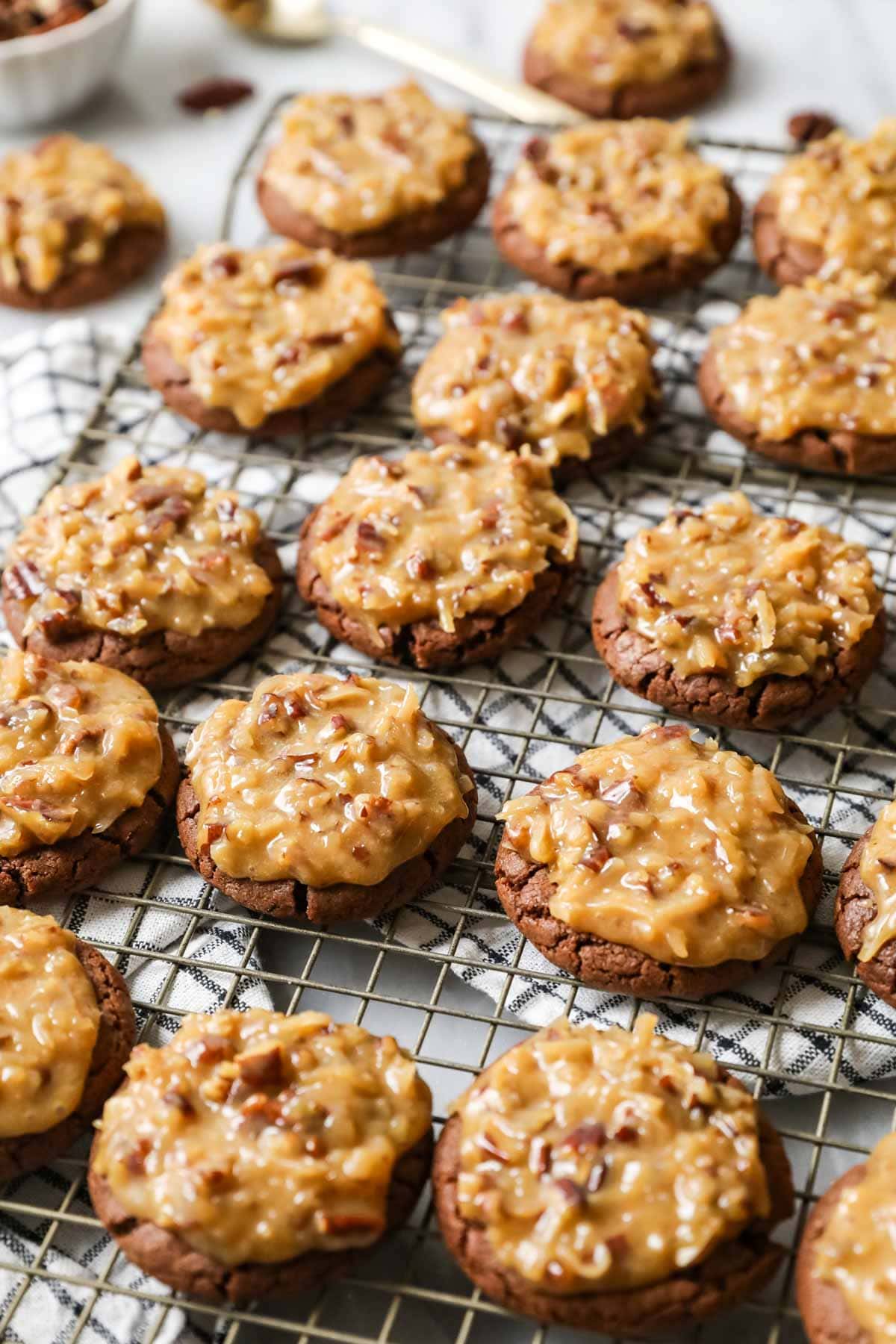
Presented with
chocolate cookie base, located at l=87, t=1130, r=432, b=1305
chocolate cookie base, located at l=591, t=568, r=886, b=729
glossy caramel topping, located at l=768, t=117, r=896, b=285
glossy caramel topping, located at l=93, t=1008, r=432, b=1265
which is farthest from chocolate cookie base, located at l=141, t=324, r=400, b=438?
chocolate cookie base, located at l=87, t=1130, r=432, b=1305

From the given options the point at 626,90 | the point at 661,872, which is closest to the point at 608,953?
the point at 661,872

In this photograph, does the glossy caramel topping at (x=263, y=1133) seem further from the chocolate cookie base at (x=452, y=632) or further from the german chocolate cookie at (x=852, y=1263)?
the chocolate cookie base at (x=452, y=632)

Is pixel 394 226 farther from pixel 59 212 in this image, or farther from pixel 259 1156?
pixel 259 1156

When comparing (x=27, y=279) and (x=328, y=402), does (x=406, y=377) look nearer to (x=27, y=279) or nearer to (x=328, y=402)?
(x=328, y=402)

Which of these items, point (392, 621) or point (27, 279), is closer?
point (392, 621)

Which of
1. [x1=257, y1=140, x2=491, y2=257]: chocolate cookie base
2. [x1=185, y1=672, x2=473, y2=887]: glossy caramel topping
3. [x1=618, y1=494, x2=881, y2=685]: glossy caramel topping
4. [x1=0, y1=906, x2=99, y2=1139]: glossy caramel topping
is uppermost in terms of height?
[x1=257, y1=140, x2=491, y2=257]: chocolate cookie base

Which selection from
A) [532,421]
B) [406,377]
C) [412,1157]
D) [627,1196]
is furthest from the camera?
[406,377]

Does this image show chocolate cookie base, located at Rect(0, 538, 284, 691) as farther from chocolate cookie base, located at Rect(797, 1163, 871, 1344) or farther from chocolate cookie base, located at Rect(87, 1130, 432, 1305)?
chocolate cookie base, located at Rect(797, 1163, 871, 1344)

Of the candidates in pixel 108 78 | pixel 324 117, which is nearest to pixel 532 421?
pixel 324 117
